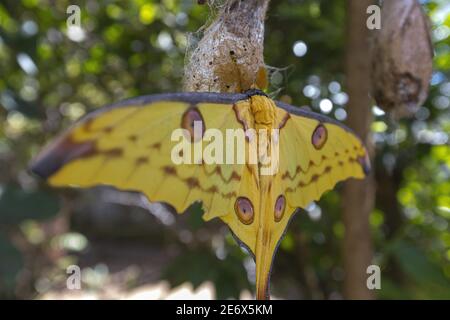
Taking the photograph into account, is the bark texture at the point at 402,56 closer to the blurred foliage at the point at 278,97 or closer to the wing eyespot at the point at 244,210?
the blurred foliage at the point at 278,97

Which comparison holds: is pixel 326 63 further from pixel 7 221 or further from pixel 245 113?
pixel 7 221

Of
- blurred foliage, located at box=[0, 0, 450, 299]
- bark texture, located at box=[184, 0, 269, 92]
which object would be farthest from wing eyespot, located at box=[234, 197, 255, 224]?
blurred foliage, located at box=[0, 0, 450, 299]

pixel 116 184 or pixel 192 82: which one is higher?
pixel 192 82

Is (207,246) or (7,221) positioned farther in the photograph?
(207,246)

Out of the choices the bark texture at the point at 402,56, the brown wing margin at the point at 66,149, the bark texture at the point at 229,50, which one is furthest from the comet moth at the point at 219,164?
the bark texture at the point at 402,56

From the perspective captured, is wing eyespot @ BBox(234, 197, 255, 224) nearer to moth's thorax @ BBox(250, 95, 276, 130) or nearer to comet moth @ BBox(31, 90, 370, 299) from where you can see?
comet moth @ BBox(31, 90, 370, 299)

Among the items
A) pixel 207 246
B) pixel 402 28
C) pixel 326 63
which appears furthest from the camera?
pixel 207 246
